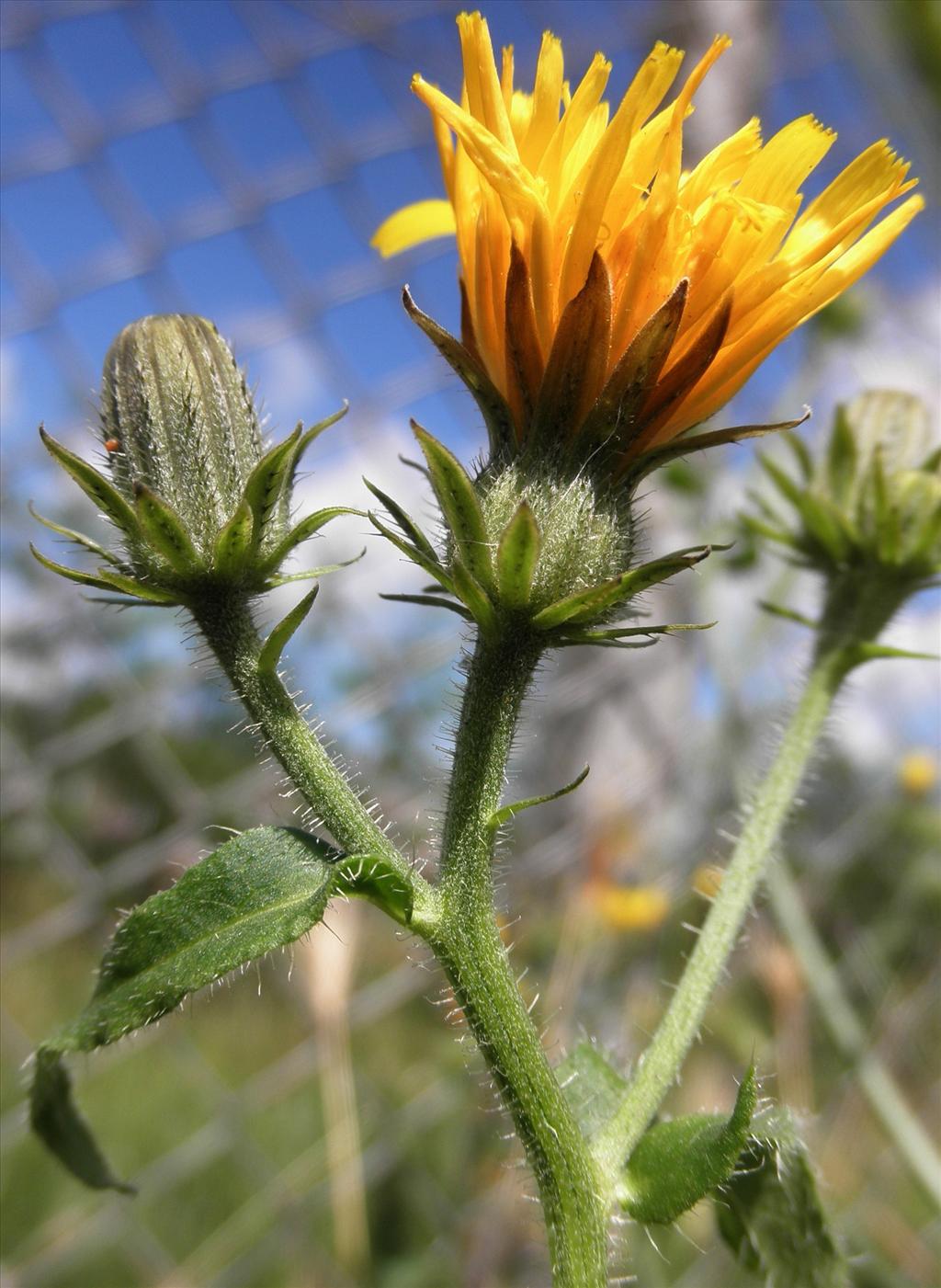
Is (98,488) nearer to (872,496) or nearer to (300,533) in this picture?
(300,533)

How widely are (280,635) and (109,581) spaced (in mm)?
162

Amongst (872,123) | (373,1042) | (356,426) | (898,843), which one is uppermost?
(872,123)

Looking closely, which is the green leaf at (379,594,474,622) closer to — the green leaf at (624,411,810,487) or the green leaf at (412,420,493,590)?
the green leaf at (412,420,493,590)

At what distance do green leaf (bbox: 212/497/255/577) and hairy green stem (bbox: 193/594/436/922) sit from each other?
4 cm

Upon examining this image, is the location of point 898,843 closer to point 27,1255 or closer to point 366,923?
point 366,923

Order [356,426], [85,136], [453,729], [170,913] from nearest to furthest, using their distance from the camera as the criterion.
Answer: [170,913], [453,729], [85,136], [356,426]

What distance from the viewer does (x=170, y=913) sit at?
939 mm

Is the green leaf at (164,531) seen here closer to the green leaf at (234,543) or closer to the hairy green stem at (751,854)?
the green leaf at (234,543)

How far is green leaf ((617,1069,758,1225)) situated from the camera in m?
0.91

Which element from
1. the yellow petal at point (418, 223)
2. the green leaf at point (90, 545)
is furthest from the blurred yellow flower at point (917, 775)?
the green leaf at point (90, 545)

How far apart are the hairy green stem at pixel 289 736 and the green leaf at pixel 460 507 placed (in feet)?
0.82

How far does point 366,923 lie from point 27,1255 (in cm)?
143

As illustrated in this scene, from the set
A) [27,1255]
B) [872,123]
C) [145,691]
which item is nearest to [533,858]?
[145,691]

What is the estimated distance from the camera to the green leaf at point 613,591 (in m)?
0.94
